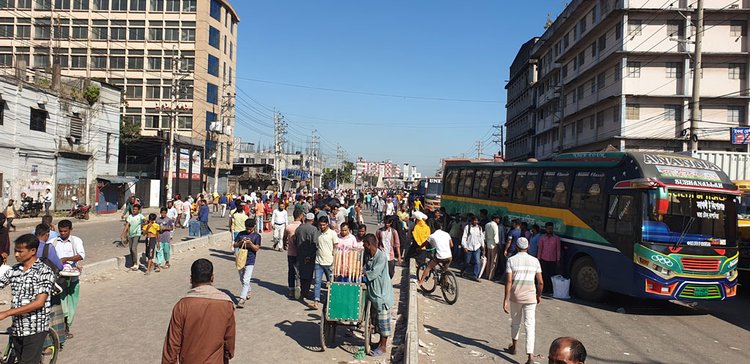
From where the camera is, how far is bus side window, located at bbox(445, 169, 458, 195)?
22230 mm

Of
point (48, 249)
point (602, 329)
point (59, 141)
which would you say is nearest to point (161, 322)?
point (48, 249)

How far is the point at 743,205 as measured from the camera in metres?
16.7

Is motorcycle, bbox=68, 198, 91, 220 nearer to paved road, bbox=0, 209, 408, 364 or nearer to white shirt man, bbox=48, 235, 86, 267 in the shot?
paved road, bbox=0, 209, 408, 364

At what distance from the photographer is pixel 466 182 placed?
2103 cm

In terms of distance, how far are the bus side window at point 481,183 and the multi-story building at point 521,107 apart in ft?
142

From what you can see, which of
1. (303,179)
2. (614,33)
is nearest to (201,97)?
(303,179)

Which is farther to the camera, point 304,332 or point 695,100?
point 695,100

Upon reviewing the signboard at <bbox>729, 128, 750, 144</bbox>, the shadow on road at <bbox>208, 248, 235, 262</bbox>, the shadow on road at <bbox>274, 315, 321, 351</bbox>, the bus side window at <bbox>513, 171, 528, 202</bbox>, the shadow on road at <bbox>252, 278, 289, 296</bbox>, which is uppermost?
the signboard at <bbox>729, 128, 750, 144</bbox>

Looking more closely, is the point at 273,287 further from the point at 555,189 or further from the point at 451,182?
the point at 451,182

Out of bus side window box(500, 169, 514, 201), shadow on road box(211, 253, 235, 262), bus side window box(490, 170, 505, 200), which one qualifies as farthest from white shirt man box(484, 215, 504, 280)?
shadow on road box(211, 253, 235, 262)

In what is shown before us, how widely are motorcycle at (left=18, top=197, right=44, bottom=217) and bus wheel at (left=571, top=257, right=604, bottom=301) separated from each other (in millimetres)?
26913

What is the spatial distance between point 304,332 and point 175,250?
1062 centimetres

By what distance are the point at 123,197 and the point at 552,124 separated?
38484 millimetres

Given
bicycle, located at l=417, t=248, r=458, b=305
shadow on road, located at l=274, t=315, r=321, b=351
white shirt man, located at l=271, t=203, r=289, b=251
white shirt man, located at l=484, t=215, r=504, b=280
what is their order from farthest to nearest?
1. white shirt man, located at l=271, t=203, r=289, b=251
2. white shirt man, located at l=484, t=215, r=504, b=280
3. bicycle, located at l=417, t=248, r=458, b=305
4. shadow on road, located at l=274, t=315, r=321, b=351
